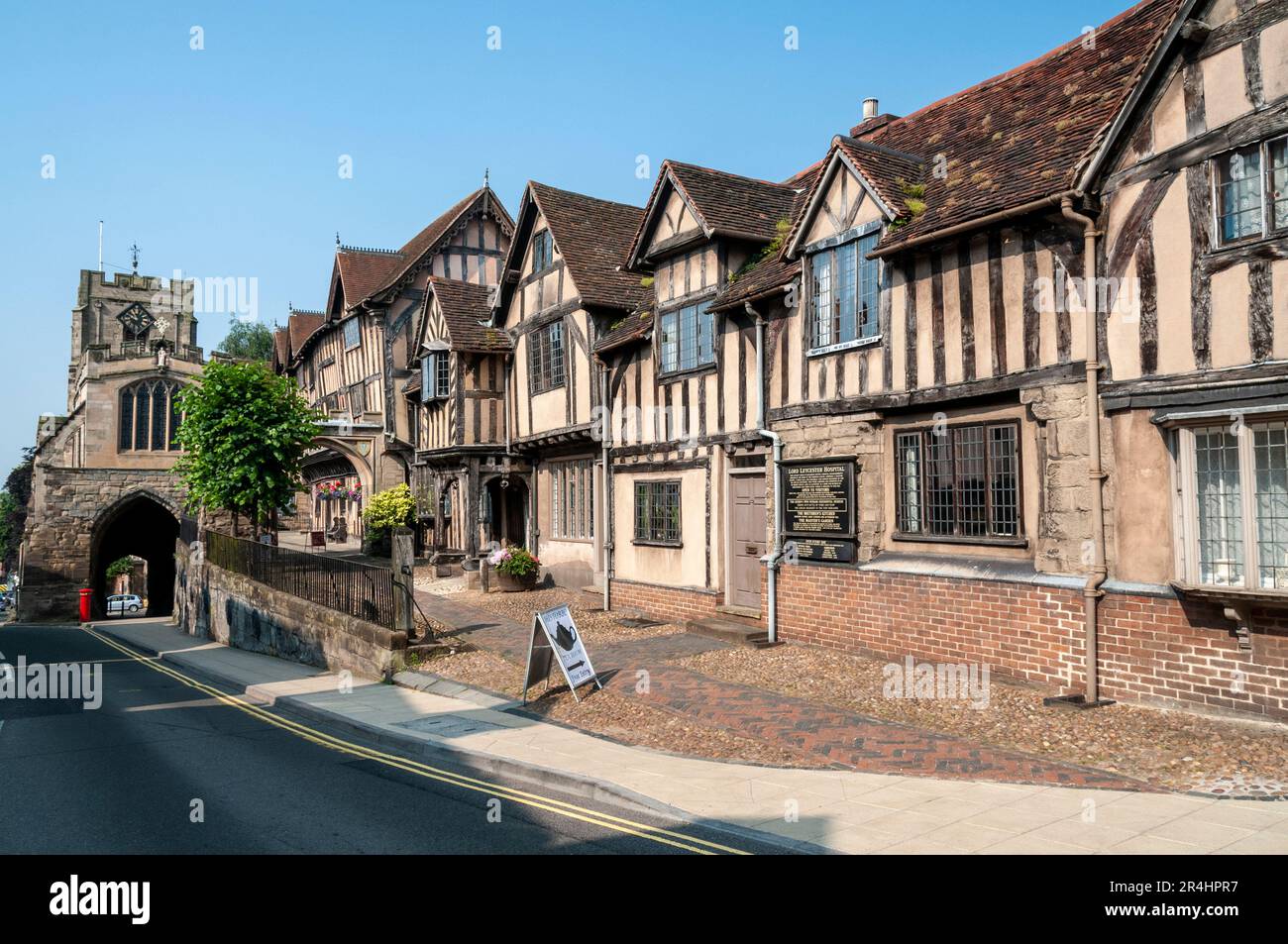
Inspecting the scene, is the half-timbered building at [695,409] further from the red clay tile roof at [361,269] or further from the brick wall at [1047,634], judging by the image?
the red clay tile roof at [361,269]

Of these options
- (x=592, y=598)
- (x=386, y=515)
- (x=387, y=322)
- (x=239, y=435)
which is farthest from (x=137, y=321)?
(x=592, y=598)

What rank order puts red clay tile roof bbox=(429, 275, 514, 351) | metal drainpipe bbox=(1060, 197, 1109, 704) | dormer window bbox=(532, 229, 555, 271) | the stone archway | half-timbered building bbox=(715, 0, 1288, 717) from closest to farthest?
half-timbered building bbox=(715, 0, 1288, 717), metal drainpipe bbox=(1060, 197, 1109, 704), dormer window bbox=(532, 229, 555, 271), red clay tile roof bbox=(429, 275, 514, 351), the stone archway

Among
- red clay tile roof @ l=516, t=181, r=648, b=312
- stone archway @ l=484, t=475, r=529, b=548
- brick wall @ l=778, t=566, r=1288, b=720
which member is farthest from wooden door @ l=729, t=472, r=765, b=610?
stone archway @ l=484, t=475, r=529, b=548

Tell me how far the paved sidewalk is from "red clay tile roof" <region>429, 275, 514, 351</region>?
15.9 m

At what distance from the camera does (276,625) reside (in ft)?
70.2

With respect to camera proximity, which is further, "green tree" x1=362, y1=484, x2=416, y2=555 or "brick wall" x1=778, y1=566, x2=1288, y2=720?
"green tree" x1=362, y1=484, x2=416, y2=555

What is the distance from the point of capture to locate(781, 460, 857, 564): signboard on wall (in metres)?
12.9

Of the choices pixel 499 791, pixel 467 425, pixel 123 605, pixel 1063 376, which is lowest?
pixel 123 605

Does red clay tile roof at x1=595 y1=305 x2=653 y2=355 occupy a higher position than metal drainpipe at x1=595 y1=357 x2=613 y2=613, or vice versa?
red clay tile roof at x1=595 y1=305 x2=653 y2=355

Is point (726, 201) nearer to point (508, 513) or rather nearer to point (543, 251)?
point (543, 251)

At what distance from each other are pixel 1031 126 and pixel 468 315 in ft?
59.2

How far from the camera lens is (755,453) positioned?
1536 centimetres

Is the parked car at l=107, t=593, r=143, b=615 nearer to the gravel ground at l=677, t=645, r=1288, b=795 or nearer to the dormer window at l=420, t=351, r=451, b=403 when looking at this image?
the dormer window at l=420, t=351, r=451, b=403
